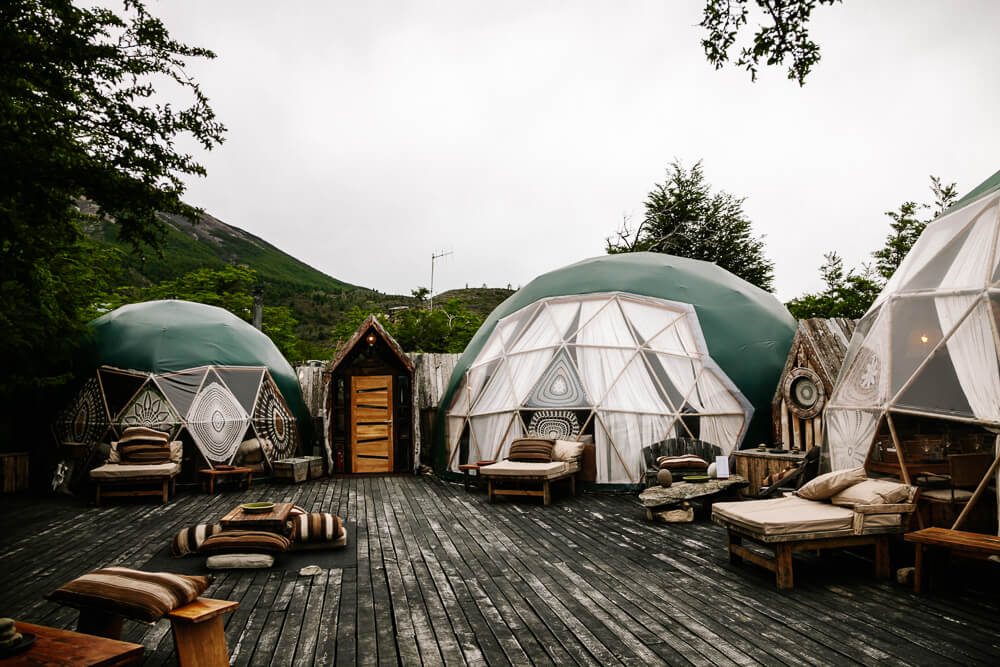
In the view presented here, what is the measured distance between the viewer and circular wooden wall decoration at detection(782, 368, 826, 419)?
8.16m

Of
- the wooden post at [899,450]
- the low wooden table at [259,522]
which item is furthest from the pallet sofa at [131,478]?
the wooden post at [899,450]

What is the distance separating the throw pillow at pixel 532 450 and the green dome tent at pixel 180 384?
4.86 meters

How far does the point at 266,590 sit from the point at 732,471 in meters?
6.82

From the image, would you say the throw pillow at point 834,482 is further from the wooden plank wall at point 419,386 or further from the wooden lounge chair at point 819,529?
the wooden plank wall at point 419,386

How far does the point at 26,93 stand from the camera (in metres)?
4.48

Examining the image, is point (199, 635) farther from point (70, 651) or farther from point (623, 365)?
point (623, 365)

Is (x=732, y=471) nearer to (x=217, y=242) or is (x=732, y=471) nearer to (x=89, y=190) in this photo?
(x=89, y=190)

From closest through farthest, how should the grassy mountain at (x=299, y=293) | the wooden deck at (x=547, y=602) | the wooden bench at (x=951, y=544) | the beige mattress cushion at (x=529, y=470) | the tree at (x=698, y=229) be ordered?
the wooden deck at (x=547, y=602) < the wooden bench at (x=951, y=544) < the beige mattress cushion at (x=529, y=470) < the tree at (x=698, y=229) < the grassy mountain at (x=299, y=293)

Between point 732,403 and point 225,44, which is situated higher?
point 225,44

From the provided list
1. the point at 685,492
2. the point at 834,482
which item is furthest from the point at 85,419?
the point at 834,482

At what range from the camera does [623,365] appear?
9.10m

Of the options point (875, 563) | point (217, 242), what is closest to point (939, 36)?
point (875, 563)

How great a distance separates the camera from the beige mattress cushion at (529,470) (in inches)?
302

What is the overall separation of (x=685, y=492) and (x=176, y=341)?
900cm
